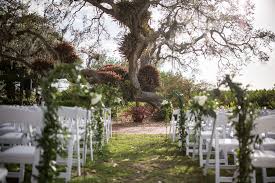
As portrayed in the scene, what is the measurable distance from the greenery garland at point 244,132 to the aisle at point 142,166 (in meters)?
2.08

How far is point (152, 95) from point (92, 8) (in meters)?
4.73

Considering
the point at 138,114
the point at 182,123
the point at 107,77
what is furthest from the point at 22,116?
the point at 107,77

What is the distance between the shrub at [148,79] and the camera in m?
20.1

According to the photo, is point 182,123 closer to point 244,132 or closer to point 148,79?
point 244,132

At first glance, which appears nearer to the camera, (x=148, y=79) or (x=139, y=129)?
(x=139, y=129)

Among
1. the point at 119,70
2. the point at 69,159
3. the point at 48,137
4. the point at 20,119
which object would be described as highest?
the point at 119,70

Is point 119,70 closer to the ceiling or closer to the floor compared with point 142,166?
closer to the ceiling

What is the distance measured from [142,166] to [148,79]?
1407 cm

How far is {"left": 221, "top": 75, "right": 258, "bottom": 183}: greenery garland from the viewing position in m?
3.30

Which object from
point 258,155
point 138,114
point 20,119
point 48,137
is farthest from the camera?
point 138,114

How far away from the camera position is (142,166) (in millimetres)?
6297

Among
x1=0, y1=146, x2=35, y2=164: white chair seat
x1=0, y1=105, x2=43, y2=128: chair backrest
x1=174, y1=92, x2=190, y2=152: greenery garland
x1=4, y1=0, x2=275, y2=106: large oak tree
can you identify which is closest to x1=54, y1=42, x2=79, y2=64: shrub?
x1=4, y1=0, x2=275, y2=106: large oak tree

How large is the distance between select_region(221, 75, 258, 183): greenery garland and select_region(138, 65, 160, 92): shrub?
16.4 meters

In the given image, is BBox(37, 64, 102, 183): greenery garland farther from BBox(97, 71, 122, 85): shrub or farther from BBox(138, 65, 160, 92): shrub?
BBox(138, 65, 160, 92): shrub
